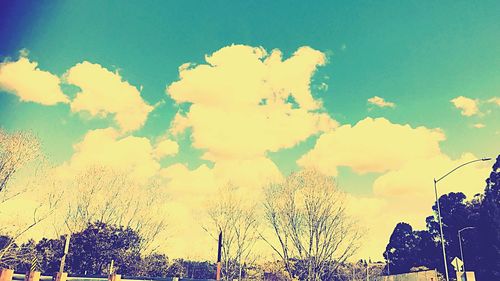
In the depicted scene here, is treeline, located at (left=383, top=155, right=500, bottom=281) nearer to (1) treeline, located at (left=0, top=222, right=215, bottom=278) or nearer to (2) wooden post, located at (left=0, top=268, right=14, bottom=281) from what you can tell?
(1) treeline, located at (left=0, top=222, right=215, bottom=278)

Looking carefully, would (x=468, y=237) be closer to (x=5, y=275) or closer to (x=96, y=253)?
(x=96, y=253)

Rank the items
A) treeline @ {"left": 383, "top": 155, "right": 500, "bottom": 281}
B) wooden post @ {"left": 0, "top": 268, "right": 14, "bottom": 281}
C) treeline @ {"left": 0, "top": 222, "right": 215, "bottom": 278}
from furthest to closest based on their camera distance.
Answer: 1. treeline @ {"left": 383, "top": 155, "right": 500, "bottom": 281}
2. treeline @ {"left": 0, "top": 222, "right": 215, "bottom": 278}
3. wooden post @ {"left": 0, "top": 268, "right": 14, "bottom": 281}

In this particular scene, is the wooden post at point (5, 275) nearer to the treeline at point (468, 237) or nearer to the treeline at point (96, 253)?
the treeline at point (96, 253)

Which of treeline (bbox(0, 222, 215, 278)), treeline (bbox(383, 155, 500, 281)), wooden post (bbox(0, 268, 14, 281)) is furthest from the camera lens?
treeline (bbox(383, 155, 500, 281))

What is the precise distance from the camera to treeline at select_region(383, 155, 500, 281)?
178 ft

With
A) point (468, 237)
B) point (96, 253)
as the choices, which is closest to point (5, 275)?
point (96, 253)

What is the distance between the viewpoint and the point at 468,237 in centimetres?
5934

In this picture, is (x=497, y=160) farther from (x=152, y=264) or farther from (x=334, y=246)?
(x=152, y=264)

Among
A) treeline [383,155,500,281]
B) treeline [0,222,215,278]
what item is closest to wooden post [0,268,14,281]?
treeline [0,222,215,278]

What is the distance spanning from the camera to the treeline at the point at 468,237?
5412 cm

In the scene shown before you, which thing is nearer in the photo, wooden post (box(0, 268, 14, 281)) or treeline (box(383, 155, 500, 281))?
wooden post (box(0, 268, 14, 281))

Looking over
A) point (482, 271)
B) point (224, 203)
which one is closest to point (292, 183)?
point (224, 203)

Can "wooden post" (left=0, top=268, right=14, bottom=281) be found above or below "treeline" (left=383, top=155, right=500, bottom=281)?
below

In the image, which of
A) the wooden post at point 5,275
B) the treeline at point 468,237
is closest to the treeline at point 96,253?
the wooden post at point 5,275
